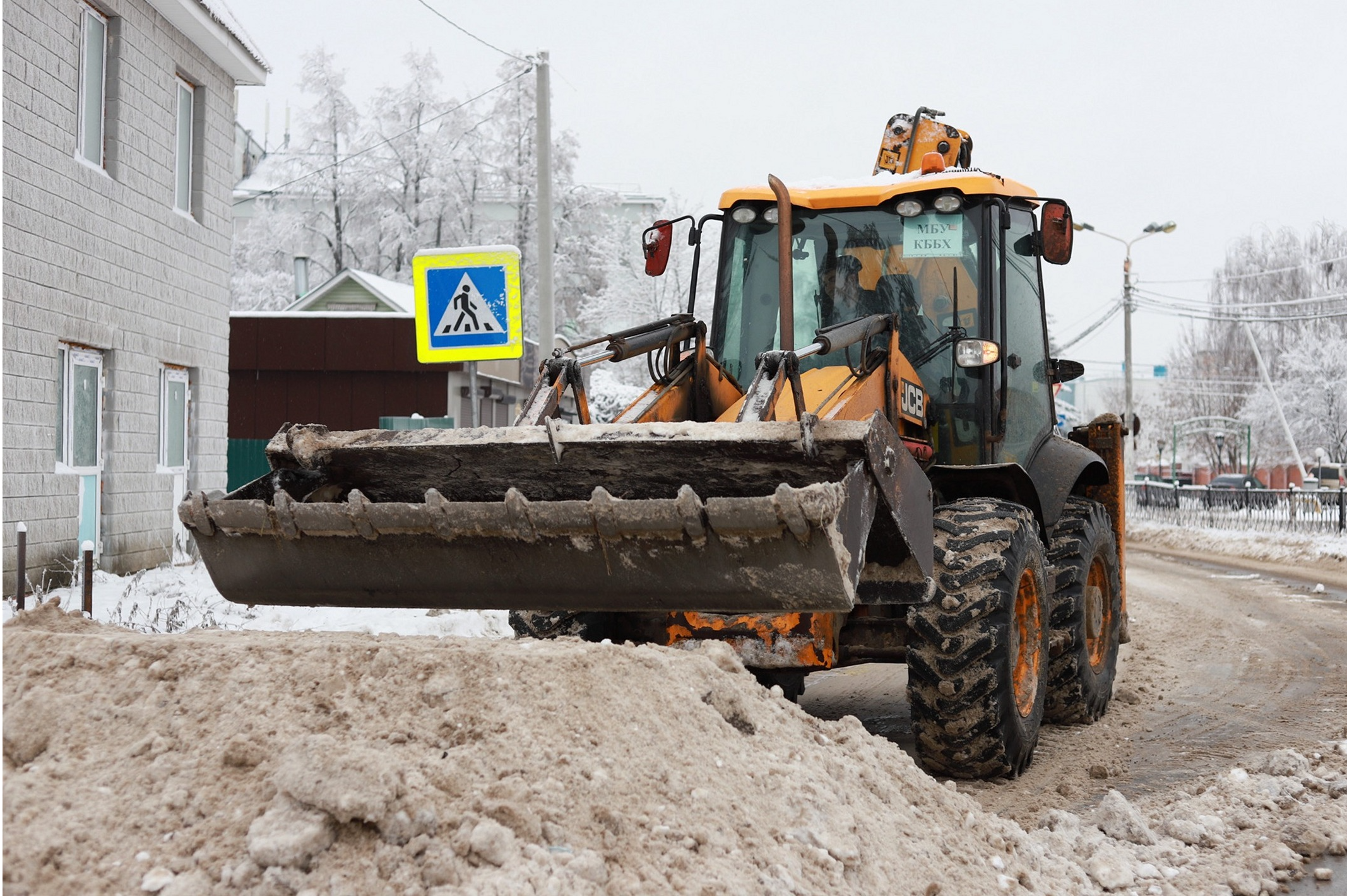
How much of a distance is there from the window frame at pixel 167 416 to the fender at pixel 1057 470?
9.13 metres

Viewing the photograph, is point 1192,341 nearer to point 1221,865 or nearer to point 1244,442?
point 1244,442

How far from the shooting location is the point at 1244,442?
172 ft

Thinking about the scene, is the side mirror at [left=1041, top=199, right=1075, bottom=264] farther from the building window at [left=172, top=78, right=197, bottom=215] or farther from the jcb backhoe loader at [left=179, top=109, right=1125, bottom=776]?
the building window at [left=172, top=78, right=197, bottom=215]

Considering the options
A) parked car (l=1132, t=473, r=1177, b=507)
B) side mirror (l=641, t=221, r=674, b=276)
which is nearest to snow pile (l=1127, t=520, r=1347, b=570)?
parked car (l=1132, t=473, r=1177, b=507)

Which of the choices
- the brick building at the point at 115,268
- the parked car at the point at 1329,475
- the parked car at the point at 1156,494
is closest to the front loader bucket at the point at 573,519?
the brick building at the point at 115,268

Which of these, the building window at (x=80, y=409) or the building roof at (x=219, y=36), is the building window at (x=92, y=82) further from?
the building window at (x=80, y=409)

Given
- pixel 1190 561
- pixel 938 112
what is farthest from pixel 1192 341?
pixel 938 112

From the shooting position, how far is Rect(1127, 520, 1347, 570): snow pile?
19984 mm

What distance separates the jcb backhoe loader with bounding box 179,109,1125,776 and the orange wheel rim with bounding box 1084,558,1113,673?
1.2 inches

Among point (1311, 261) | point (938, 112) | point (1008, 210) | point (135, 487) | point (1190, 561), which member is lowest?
point (1190, 561)

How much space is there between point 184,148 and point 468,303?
18.5 feet

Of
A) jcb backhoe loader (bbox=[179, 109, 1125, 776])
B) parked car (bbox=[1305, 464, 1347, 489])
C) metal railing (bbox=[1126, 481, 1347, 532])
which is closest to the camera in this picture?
jcb backhoe loader (bbox=[179, 109, 1125, 776])

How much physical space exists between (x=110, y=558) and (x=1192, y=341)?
5356cm

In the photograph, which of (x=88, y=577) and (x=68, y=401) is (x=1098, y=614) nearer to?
(x=88, y=577)
